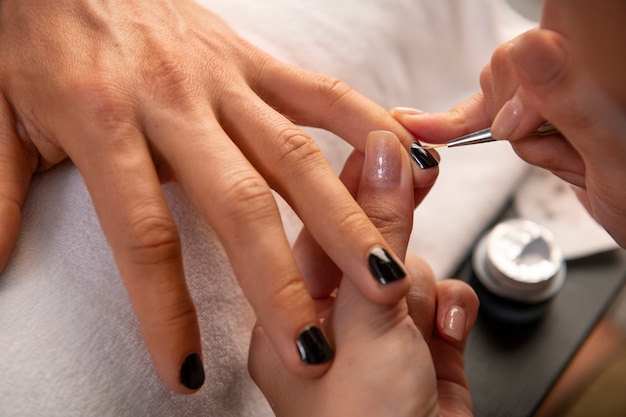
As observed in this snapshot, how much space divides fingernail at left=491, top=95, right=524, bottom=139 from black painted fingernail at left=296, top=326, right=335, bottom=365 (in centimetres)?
30

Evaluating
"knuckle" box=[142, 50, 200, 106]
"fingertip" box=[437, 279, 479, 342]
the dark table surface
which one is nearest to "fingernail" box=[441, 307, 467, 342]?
"fingertip" box=[437, 279, 479, 342]

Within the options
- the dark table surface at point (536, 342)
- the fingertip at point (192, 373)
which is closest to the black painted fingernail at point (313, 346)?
the fingertip at point (192, 373)

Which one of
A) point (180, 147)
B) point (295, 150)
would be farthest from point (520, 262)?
point (180, 147)

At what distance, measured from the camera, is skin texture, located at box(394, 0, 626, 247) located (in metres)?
0.46

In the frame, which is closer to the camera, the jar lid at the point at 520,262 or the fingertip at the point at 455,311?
the fingertip at the point at 455,311

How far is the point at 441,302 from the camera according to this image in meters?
0.71

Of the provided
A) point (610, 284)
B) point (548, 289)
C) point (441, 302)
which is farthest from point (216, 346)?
point (610, 284)

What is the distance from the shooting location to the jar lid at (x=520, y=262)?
33.5 inches

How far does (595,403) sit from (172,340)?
0.65 meters

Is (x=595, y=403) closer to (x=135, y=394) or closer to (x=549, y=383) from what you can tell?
(x=549, y=383)

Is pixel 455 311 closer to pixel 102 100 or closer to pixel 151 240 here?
pixel 151 240

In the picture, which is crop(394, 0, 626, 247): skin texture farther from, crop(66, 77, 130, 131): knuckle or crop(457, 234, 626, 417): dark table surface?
crop(66, 77, 130, 131): knuckle

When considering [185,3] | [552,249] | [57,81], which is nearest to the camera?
[57,81]

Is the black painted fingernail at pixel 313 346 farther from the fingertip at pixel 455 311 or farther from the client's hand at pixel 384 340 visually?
the fingertip at pixel 455 311
